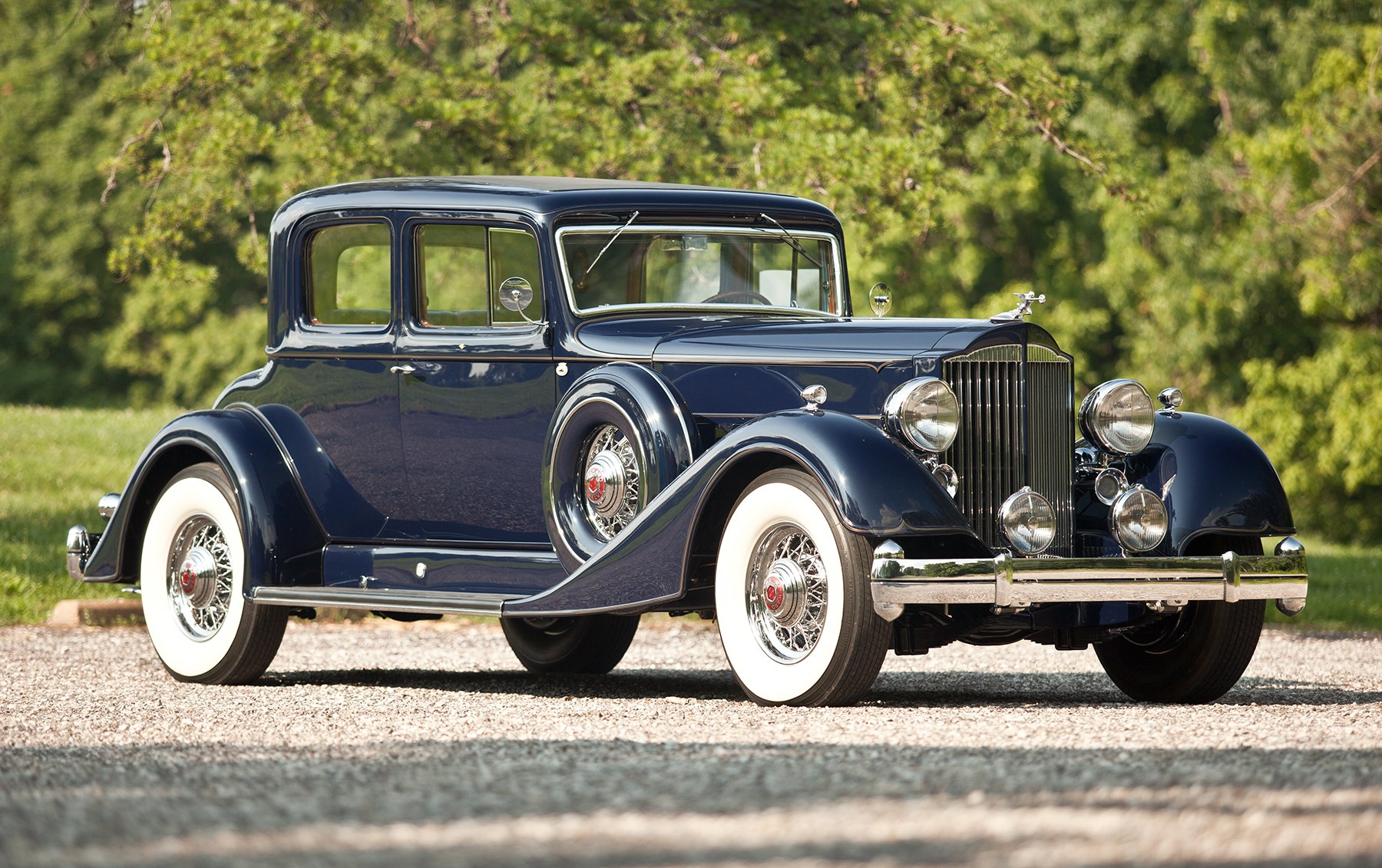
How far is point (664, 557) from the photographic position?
6906 millimetres

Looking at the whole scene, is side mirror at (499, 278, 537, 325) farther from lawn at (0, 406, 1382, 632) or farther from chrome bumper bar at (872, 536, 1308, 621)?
lawn at (0, 406, 1382, 632)

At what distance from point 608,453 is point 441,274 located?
174cm

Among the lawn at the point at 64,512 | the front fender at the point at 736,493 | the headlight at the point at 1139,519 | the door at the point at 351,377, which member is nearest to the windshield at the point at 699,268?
the door at the point at 351,377

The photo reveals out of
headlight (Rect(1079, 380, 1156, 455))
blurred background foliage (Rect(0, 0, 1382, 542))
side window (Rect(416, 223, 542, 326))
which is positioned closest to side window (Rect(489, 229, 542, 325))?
side window (Rect(416, 223, 542, 326))

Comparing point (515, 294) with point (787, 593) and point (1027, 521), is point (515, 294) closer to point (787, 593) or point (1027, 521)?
point (787, 593)

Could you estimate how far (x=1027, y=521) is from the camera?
6883 mm

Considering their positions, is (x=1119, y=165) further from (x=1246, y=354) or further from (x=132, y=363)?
(x=132, y=363)

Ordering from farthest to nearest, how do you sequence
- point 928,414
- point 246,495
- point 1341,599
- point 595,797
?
1. point 1341,599
2. point 246,495
3. point 928,414
4. point 595,797

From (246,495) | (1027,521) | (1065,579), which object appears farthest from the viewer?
(246,495)

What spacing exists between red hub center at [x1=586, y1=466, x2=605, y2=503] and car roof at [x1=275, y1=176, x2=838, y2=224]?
1253mm

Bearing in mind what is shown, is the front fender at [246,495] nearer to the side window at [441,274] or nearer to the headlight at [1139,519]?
the side window at [441,274]

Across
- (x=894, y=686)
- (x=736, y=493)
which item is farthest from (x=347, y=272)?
(x=894, y=686)

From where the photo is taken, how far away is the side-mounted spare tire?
711 cm

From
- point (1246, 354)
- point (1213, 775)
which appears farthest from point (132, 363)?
point (1213, 775)
